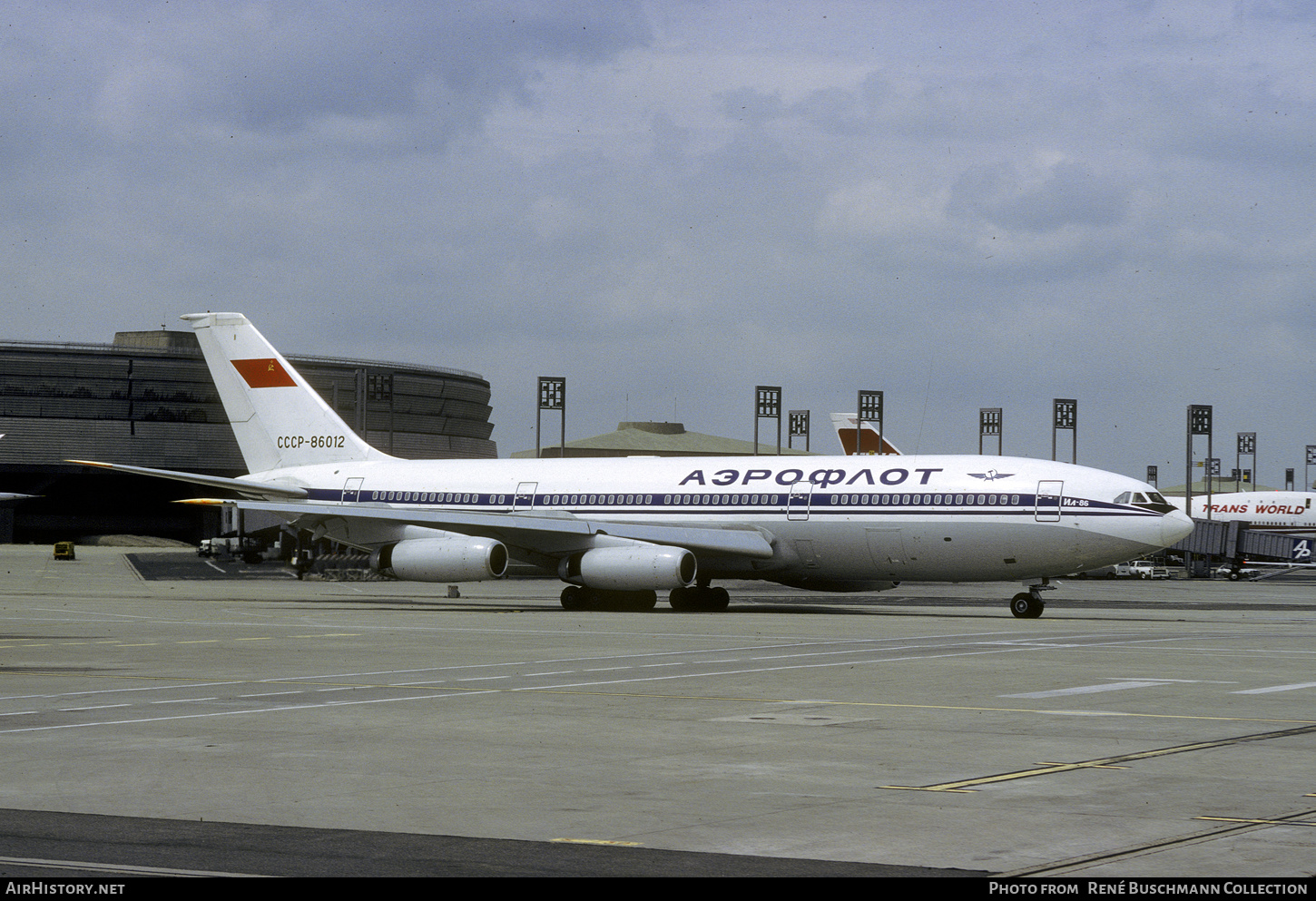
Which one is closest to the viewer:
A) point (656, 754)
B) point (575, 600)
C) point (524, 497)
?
point (656, 754)

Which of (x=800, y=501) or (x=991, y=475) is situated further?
(x=800, y=501)

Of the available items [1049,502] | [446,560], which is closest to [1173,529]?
[1049,502]

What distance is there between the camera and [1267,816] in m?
10.4

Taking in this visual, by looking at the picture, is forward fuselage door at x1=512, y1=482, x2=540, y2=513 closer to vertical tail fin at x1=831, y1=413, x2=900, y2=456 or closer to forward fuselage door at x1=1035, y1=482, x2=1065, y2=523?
forward fuselage door at x1=1035, y1=482, x2=1065, y2=523

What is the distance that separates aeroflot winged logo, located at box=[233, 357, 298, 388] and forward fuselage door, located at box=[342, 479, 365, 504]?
469 centimetres

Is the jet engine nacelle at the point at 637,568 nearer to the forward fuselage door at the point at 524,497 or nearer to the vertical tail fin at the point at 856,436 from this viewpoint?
the forward fuselage door at the point at 524,497

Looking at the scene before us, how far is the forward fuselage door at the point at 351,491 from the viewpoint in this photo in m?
49.3

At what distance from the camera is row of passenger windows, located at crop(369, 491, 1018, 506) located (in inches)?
1572

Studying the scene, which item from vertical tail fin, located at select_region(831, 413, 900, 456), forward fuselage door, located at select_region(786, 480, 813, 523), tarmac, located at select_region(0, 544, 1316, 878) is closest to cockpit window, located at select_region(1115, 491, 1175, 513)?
tarmac, located at select_region(0, 544, 1316, 878)

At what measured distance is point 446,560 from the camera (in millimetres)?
43875

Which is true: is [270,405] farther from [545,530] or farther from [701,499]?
[701,499]

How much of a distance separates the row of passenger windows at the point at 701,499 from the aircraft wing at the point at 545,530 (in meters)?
0.67

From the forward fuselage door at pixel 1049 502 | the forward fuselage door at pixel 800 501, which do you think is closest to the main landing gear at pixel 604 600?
the forward fuselage door at pixel 800 501

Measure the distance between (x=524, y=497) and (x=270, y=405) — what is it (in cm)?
1061
